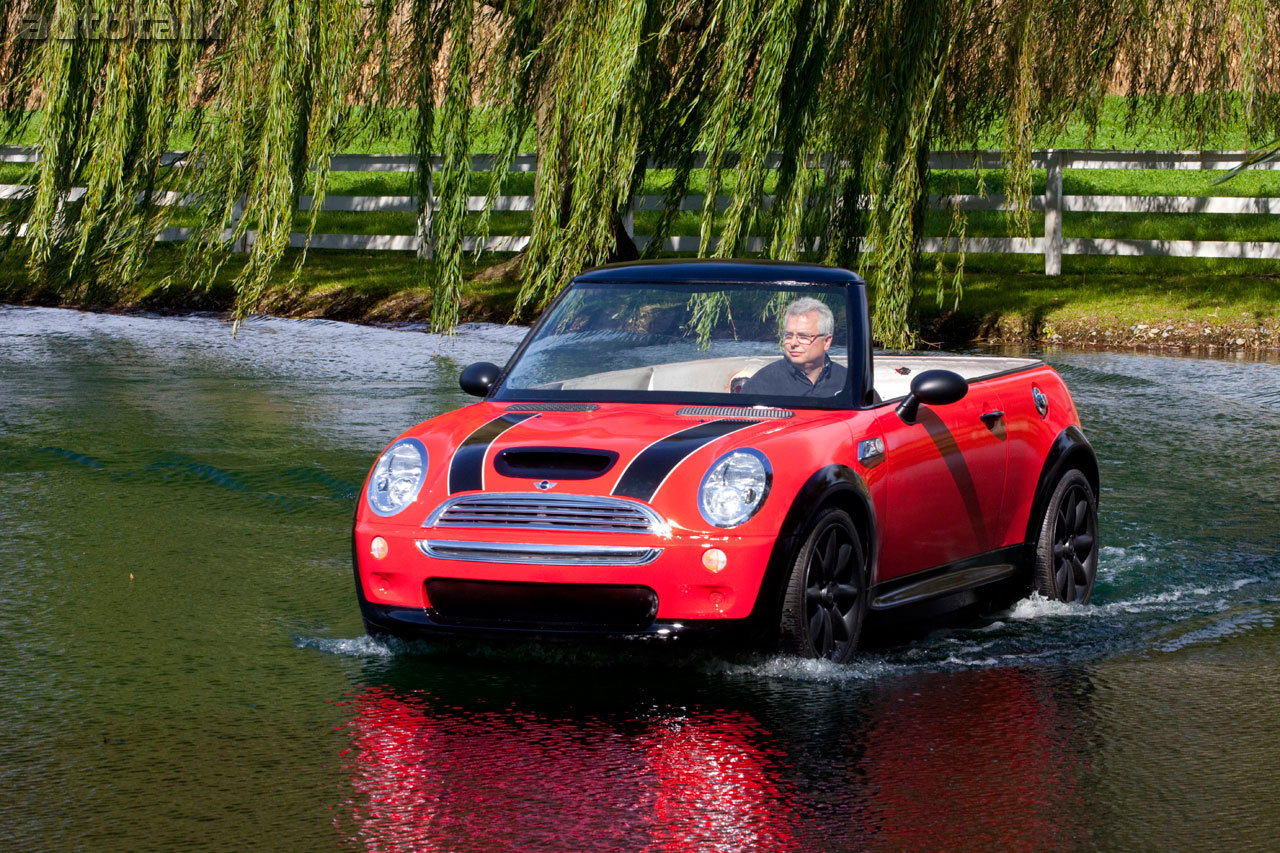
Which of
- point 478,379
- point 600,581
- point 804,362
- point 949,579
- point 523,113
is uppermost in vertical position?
point 523,113

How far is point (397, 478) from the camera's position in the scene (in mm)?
6328

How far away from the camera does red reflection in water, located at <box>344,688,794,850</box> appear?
181 inches

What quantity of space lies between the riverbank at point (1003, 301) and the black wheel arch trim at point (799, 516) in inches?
476

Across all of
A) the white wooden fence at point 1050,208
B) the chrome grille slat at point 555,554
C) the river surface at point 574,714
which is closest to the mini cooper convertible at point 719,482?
the chrome grille slat at point 555,554

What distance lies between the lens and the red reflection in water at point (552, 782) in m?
4.61

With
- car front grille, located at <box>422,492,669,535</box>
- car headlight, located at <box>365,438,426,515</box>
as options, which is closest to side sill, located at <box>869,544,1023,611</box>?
car front grille, located at <box>422,492,669,535</box>

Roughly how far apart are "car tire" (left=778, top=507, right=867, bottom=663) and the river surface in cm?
11

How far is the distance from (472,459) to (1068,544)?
9.77 feet

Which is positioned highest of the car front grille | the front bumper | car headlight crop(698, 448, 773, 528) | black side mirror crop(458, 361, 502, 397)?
black side mirror crop(458, 361, 502, 397)

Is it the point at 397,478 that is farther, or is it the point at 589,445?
the point at 397,478

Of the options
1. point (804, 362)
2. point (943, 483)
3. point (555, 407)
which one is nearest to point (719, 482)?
point (555, 407)

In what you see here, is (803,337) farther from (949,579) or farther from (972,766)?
(972,766)

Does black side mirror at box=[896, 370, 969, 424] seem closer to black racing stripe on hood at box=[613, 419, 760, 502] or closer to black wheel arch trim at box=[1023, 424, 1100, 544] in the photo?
black racing stripe on hood at box=[613, 419, 760, 502]

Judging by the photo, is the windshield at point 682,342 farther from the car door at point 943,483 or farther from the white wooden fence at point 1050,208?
the white wooden fence at point 1050,208
